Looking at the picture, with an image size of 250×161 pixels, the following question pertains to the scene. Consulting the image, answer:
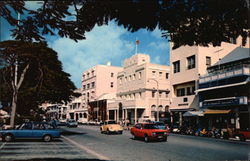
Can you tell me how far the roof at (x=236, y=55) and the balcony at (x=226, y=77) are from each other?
8.65 feet

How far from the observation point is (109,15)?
14.1ft

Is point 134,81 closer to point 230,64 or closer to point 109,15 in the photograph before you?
point 230,64

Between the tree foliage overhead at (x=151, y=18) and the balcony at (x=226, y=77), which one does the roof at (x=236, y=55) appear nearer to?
the balcony at (x=226, y=77)

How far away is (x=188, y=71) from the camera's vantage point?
129 feet

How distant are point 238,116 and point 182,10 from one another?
2875cm

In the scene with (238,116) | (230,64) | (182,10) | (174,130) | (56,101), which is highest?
(230,64)

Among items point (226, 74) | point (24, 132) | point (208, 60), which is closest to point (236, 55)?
point (226, 74)

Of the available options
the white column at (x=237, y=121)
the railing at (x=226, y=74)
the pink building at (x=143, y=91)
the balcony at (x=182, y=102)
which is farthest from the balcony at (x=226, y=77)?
the pink building at (x=143, y=91)

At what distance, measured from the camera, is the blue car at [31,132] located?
18469 mm

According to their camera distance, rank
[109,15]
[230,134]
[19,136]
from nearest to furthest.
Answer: [109,15] → [19,136] → [230,134]

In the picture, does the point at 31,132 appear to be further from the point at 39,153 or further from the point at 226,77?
the point at 226,77

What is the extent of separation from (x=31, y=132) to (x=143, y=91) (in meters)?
36.3

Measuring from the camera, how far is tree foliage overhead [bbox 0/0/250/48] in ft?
13.9

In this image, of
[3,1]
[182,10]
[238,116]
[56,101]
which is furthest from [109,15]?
[238,116]
